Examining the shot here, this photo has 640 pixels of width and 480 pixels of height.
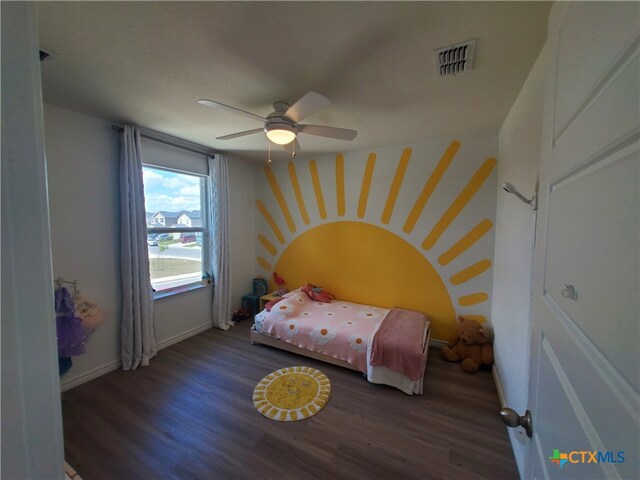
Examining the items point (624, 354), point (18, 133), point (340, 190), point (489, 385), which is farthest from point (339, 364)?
point (18, 133)

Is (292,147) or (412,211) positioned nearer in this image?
(292,147)

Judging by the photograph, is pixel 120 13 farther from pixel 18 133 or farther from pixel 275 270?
pixel 275 270

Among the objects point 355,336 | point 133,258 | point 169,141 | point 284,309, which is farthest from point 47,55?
point 355,336

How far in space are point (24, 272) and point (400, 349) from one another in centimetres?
234

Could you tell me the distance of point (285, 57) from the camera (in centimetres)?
140

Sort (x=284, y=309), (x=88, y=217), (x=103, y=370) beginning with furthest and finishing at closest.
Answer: (x=284, y=309) → (x=103, y=370) → (x=88, y=217)

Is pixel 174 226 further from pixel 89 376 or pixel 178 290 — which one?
pixel 89 376

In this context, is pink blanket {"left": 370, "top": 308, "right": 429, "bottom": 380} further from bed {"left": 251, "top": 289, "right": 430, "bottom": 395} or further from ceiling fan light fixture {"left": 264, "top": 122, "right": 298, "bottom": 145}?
ceiling fan light fixture {"left": 264, "top": 122, "right": 298, "bottom": 145}

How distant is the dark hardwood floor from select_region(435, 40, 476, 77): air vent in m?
2.44

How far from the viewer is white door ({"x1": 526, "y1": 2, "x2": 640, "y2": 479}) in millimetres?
350

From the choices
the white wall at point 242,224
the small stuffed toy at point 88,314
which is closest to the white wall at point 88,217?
the small stuffed toy at point 88,314

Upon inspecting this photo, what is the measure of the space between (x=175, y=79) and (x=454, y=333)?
3579 millimetres

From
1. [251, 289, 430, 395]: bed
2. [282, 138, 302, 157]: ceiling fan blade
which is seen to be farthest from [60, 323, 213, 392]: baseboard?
[282, 138, 302, 157]: ceiling fan blade

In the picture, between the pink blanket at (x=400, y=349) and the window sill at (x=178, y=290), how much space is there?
2400 millimetres
